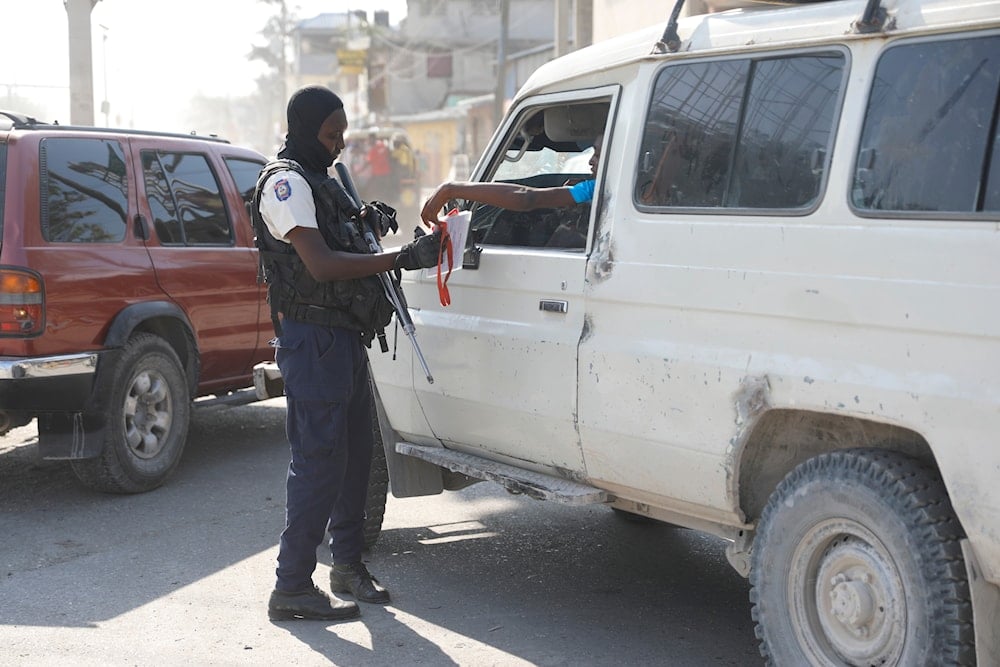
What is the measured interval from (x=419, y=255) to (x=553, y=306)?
52cm

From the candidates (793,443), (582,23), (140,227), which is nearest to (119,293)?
(140,227)

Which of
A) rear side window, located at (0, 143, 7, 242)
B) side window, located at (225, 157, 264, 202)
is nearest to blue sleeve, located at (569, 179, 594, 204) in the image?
rear side window, located at (0, 143, 7, 242)

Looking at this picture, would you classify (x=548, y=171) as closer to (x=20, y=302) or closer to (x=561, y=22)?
(x=20, y=302)

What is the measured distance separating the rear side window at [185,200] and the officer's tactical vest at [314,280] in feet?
8.15

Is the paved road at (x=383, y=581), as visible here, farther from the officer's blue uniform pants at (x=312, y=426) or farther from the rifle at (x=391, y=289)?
the rifle at (x=391, y=289)

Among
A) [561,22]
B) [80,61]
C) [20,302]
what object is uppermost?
[561,22]

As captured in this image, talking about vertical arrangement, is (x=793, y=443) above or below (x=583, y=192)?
below

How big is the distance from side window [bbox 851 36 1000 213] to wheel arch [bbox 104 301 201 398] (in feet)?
13.4

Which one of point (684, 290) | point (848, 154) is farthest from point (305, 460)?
point (848, 154)

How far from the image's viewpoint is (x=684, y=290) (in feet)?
12.6

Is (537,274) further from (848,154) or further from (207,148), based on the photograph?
(207,148)

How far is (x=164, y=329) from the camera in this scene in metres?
6.93

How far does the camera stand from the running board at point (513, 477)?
4.34 meters

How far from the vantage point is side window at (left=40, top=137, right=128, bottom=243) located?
20.4 ft
